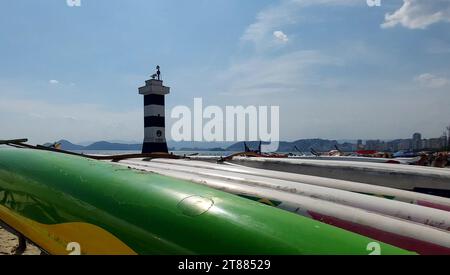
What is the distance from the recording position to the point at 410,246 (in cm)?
174

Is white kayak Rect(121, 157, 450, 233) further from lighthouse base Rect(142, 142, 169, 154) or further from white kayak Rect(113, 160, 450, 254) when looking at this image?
lighthouse base Rect(142, 142, 169, 154)

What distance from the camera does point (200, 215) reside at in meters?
1.75

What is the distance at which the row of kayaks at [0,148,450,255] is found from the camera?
1.59 m

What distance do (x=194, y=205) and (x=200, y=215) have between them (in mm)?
113

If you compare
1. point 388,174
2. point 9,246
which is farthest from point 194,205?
point 9,246

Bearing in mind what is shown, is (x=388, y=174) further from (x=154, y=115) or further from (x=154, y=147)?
(x=154, y=115)

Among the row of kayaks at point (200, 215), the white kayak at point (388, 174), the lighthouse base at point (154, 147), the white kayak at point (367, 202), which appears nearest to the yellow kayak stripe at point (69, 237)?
the row of kayaks at point (200, 215)

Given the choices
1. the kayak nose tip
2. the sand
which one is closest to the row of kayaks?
the kayak nose tip

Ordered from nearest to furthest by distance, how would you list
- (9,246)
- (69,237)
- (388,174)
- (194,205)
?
(194,205)
(69,237)
(388,174)
(9,246)

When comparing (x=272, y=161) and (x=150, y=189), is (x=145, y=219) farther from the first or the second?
(x=272, y=161)

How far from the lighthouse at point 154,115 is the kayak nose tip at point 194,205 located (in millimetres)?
16703

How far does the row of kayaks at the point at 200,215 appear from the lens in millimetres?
1592
